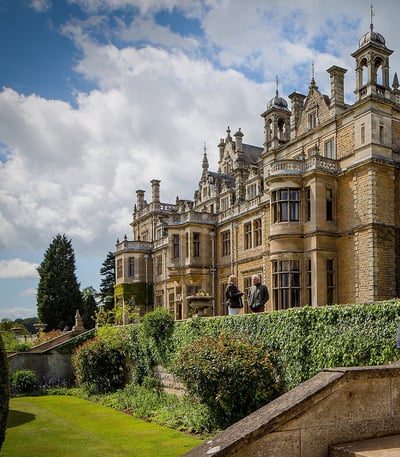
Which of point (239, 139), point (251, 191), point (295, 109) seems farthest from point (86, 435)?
point (239, 139)

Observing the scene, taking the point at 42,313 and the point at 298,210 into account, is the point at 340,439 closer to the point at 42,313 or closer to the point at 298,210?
the point at 298,210

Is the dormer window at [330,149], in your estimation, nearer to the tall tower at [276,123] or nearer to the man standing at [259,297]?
the tall tower at [276,123]

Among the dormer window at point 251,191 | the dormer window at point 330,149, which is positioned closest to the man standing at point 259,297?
the dormer window at point 330,149

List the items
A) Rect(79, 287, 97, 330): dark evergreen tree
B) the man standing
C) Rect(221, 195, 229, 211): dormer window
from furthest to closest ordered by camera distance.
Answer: Rect(79, 287, 97, 330): dark evergreen tree
Rect(221, 195, 229, 211): dormer window
the man standing

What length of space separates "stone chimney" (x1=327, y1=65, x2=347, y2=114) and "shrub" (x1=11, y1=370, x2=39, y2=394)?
20782mm

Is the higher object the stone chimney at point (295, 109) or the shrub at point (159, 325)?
the stone chimney at point (295, 109)

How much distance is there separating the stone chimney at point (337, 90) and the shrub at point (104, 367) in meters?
15.8

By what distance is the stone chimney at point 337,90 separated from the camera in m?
25.4

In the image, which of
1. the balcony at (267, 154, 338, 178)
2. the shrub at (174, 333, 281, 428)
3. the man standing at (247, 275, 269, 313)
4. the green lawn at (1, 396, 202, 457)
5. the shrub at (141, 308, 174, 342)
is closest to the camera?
the green lawn at (1, 396, 202, 457)

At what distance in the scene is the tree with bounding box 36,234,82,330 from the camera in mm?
52156

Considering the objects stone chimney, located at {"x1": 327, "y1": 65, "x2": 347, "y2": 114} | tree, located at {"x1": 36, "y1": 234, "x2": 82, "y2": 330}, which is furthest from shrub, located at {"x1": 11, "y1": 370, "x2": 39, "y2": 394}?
Answer: tree, located at {"x1": 36, "y1": 234, "x2": 82, "y2": 330}

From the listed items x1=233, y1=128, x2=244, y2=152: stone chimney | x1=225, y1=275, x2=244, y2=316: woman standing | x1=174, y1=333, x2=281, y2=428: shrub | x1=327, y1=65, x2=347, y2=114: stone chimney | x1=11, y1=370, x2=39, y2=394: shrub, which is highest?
x1=233, y1=128, x2=244, y2=152: stone chimney

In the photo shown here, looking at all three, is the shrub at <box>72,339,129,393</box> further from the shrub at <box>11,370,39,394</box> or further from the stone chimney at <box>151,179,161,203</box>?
the stone chimney at <box>151,179,161,203</box>

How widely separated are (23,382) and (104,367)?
18.4ft
